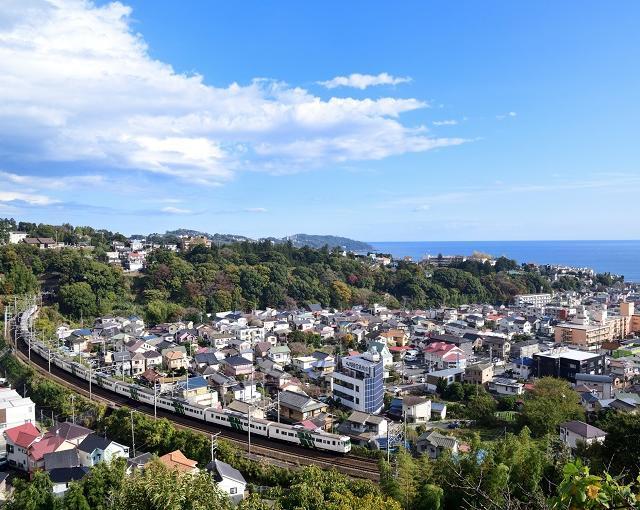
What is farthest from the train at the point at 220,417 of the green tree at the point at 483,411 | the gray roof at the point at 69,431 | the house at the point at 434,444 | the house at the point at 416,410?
the green tree at the point at 483,411

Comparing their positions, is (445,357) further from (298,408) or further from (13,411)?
(13,411)

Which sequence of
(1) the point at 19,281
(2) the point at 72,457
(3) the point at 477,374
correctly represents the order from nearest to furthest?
(2) the point at 72,457 < (3) the point at 477,374 < (1) the point at 19,281

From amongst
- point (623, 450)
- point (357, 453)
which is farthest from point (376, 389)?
point (623, 450)

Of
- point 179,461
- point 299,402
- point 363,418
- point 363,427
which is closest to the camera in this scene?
point 179,461

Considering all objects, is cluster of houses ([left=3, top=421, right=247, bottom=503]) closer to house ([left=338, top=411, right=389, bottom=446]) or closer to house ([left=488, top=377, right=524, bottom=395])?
house ([left=338, top=411, right=389, bottom=446])

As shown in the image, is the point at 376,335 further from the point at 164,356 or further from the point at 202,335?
the point at 164,356

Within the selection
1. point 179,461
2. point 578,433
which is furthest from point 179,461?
point 578,433
